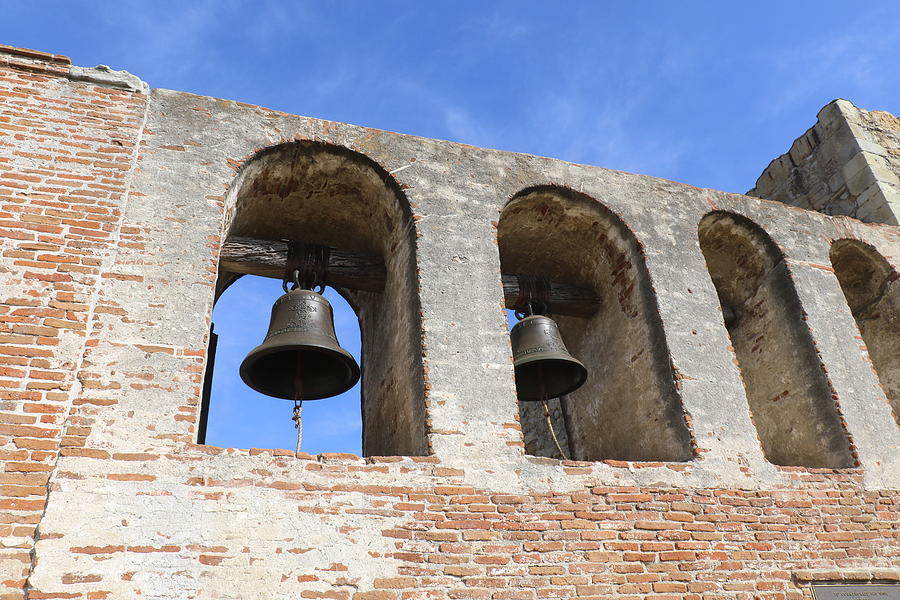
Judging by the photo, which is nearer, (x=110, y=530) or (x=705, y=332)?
(x=110, y=530)

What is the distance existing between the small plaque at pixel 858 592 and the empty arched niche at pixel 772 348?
0.95 metres

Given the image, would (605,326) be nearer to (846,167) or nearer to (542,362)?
(542,362)

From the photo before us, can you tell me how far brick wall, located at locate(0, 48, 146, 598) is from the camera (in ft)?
12.6

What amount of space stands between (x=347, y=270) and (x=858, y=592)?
14.0 ft

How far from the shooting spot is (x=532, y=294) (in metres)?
6.39

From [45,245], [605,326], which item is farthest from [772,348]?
[45,245]

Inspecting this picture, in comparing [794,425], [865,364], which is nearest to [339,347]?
[794,425]

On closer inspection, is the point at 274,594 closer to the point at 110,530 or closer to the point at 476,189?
the point at 110,530

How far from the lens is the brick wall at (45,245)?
3.83m

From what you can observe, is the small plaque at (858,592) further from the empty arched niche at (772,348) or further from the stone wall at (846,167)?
the stone wall at (846,167)

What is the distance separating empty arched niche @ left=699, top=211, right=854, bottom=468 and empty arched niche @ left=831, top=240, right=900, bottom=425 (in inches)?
41.0

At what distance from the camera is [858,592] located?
16.1ft

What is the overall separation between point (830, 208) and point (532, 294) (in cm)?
458

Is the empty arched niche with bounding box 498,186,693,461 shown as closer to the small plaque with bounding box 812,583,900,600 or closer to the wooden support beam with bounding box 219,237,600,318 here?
the wooden support beam with bounding box 219,237,600,318
